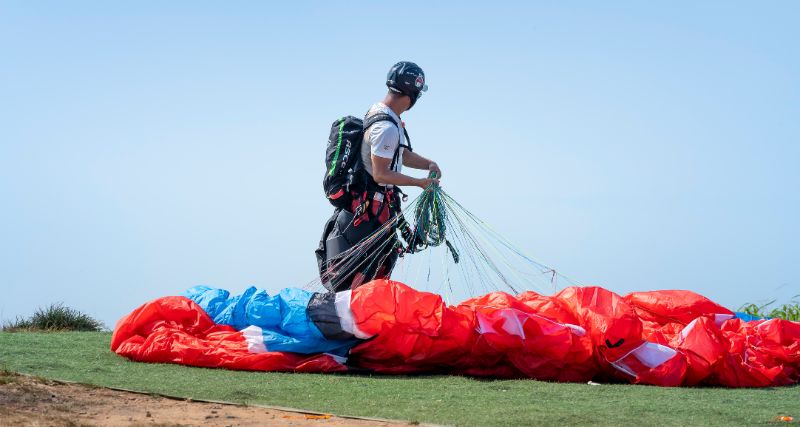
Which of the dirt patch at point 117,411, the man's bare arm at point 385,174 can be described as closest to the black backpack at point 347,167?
the man's bare arm at point 385,174

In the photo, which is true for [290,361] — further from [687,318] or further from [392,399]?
[687,318]

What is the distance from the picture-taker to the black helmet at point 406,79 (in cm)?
452

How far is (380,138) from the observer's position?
4.36 metres

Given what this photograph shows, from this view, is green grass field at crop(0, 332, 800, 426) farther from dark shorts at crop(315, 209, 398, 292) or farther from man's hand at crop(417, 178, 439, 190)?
man's hand at crop(417, 178, 439, 190)

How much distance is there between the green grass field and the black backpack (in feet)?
3.08

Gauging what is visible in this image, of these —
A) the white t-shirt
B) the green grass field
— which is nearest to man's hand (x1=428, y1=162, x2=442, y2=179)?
the white t-shirt

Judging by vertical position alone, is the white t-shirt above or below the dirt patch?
above

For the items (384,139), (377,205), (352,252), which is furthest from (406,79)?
(352,252)

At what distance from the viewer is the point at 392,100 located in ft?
14.9

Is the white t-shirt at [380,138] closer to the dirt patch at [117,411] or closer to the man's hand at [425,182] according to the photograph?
the man's hand at [425,182]

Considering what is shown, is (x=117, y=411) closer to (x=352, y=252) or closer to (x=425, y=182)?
(x=352, y=252)

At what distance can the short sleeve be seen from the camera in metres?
4.35

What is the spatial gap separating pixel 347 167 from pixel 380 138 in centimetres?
27

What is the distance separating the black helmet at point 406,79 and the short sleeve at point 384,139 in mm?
238
